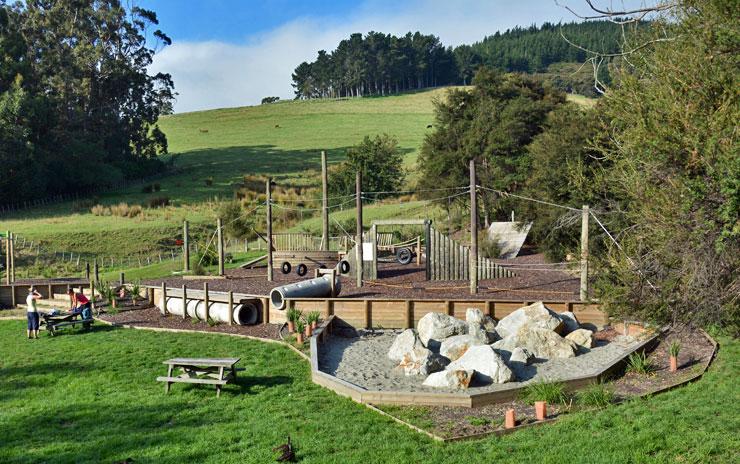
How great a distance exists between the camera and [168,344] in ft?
66.6

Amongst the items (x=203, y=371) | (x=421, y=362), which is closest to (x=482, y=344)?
(x=421, y=362)

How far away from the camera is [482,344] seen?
18344 millimetres

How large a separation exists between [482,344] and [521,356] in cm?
138

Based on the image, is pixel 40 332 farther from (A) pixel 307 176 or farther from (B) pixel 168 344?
(A) pixel 307 176

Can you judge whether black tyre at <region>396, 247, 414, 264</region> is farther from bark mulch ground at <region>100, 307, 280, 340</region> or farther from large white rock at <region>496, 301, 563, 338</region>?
large white rock at <region>496, 301, 563, 338</region>

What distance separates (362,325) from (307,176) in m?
51.5

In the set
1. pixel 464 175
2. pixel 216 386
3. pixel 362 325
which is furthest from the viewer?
pixel 464 175

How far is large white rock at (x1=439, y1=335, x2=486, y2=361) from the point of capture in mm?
18156

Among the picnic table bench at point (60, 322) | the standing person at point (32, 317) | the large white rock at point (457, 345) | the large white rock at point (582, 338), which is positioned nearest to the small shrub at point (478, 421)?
the large white rock at point (457, 345)

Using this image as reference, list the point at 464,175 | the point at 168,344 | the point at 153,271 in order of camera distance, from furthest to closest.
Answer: the point at 464,175
the point at 153,271
the point at 168,344

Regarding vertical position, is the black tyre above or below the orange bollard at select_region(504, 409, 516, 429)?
above

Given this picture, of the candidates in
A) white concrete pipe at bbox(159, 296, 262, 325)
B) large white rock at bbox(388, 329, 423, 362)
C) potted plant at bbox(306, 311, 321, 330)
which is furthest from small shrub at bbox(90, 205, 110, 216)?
large white rock at bbox(388, 329, 423, 362)

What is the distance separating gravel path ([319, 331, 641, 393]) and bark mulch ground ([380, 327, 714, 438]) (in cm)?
77

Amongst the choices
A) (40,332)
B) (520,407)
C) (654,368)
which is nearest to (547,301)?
(654,368)
